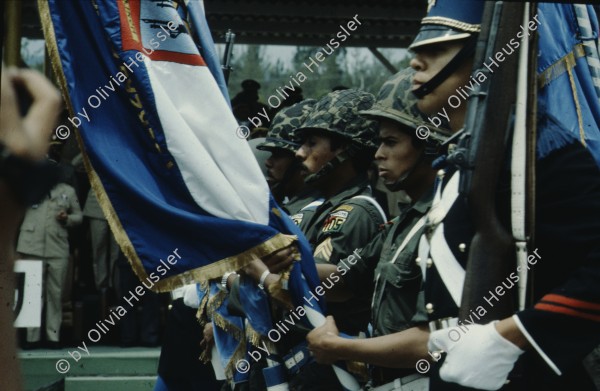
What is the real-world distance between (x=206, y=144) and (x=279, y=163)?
2.19 meters

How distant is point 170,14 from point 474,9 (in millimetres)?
1753

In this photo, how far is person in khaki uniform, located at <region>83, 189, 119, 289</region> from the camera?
40.7ft

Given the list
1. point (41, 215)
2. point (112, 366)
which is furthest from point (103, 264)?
point (112, 366)

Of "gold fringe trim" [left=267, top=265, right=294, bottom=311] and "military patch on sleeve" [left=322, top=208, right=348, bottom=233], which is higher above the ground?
"military patch on sleeve" [left=322, top=208, right=348, bottom=233]

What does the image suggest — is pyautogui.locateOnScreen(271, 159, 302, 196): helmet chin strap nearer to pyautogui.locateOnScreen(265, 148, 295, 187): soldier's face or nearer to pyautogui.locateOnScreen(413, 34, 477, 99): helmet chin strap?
pyautogui.locateOnScreen(265, 148, 295, 187): soldier's face

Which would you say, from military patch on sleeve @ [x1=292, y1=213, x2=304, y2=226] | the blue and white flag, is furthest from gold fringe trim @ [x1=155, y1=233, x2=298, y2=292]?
military patch on sleeve @ [x1=292, y1=213, x2=304, y2=226]

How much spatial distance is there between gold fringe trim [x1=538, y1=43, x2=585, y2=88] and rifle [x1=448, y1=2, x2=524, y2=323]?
0.33 m

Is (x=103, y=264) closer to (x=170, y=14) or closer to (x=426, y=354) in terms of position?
(x=170, y=14)

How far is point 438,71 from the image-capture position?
13.2 ft

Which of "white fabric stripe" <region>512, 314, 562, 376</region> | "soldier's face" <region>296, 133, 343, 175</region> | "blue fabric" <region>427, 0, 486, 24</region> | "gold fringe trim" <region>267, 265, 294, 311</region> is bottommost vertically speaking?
"gold fringe trim" <region>267, 265, 294, 311</region>

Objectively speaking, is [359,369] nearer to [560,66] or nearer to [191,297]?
[560,66]

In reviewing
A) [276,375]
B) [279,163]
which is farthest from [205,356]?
[279,163]

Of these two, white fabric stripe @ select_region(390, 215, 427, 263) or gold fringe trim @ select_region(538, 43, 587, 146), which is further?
white fabric stripe @ select_region(390, 215, 427, 263)

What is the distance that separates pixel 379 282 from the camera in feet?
15.1
